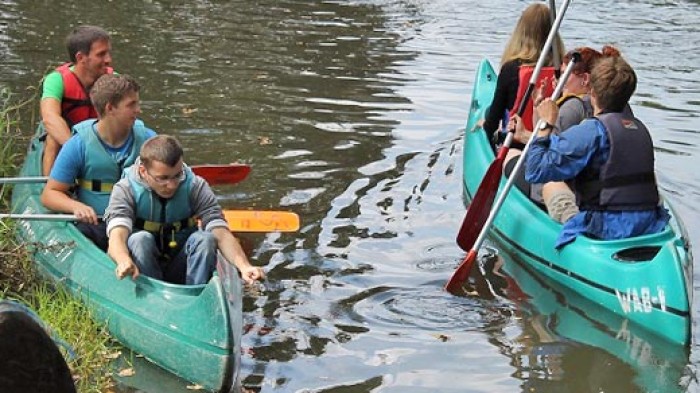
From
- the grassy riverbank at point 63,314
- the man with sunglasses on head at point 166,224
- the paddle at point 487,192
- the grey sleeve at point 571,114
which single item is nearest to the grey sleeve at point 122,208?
the man with sunglasses on head at point 166,224

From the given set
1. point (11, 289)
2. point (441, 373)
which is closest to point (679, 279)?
point (441, 373)

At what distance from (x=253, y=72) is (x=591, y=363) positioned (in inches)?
290

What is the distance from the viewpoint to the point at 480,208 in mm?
7129

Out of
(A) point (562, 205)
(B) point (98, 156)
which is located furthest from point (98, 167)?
(A) point (562, 205)

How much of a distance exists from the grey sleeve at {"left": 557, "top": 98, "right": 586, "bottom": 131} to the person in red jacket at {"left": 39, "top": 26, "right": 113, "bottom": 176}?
274 centimetres

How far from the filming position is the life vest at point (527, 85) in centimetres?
743

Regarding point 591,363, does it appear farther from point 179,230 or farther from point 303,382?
point 179,230

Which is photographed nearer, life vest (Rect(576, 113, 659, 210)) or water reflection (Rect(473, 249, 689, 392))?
water reflection (Rect(473, 249, 689, 392))

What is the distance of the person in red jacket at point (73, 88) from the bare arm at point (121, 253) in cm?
145

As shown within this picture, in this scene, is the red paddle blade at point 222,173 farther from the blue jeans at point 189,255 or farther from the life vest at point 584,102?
the life vest at point 584,102

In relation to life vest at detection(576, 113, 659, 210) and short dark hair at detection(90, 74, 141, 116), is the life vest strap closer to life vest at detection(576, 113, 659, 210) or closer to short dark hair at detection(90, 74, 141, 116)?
short dark hair at detection(90, 74, 141, 116)

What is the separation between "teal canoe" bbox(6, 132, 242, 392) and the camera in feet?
15.9

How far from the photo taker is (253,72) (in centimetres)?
1231

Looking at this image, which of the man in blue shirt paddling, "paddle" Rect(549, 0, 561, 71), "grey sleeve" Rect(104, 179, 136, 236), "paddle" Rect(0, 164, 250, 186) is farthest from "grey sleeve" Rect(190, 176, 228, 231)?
"paddle" Rect(549, 0, 561, 71)
